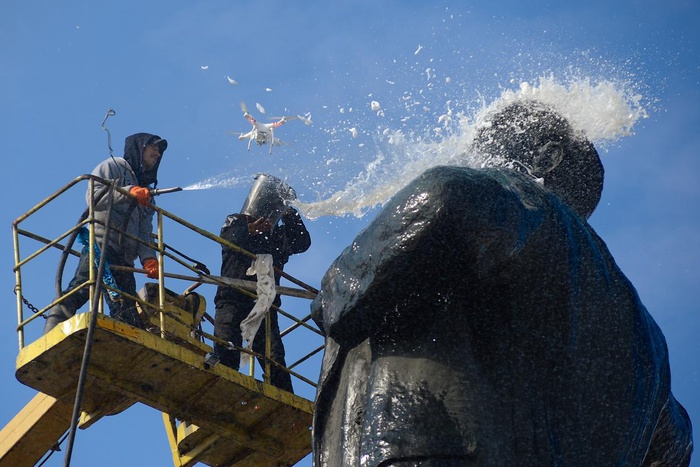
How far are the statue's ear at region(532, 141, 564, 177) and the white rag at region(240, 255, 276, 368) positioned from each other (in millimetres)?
6920

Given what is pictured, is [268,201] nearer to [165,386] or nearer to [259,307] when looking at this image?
[259,307]

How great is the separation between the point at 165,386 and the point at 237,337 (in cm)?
81

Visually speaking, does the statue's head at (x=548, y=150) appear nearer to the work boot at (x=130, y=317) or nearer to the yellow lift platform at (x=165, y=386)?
the yellow lift platform at (x=165, y=386)

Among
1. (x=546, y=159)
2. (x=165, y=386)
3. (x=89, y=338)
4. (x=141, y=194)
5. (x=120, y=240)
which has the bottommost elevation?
(x=546, y=159)

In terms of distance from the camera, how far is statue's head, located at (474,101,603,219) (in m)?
5.25

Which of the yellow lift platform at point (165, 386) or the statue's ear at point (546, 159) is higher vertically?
the yellow lift platform at point (165, 386)

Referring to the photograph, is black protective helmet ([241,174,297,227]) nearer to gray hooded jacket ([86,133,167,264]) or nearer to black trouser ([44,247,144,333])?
gray hooded jacket ([86,133,167,264])

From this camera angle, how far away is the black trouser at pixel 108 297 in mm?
11594

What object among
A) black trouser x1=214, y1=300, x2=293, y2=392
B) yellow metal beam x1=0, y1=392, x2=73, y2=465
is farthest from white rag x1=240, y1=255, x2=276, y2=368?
yellow metal beam x1=0, y1=392, x2=73, y2=465

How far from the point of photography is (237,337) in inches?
484

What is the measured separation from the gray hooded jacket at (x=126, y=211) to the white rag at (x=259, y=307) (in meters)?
0.92


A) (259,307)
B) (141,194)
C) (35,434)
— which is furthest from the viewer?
(35,434)

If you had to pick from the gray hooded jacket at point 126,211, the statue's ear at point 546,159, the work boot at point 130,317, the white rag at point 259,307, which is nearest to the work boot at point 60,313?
the work boot at point 130,317

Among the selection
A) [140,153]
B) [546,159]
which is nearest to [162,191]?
[140,153]
